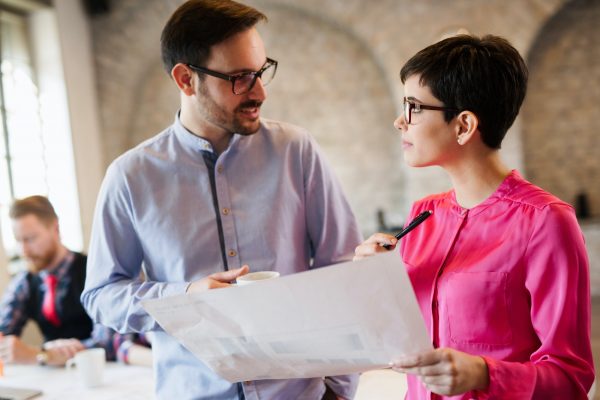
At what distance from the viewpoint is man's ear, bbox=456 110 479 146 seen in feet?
3.49

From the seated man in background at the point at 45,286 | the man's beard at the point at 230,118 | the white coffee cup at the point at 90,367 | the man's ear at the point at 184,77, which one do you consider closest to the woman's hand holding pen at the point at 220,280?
the man's beard at the point at 230,118

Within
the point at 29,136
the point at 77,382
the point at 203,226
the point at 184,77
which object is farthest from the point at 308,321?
the point at 29,136

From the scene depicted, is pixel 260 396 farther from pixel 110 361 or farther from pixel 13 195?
pixel 13 195

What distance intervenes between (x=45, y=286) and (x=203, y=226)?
Result: 1.88m

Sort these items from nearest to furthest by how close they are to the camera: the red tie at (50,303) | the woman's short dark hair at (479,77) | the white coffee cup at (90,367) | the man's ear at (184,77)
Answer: the woman's short dark hair at (479,77) → the man's ear at (184,77) → the white coffee cup at (90,367) → the red tie at (50,303)

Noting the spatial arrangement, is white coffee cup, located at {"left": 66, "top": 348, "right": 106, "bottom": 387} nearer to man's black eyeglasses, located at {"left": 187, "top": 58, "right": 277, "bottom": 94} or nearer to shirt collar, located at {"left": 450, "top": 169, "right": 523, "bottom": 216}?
man's black eyeglasses, located at {"left": 187, "top": 58, "right": 277, "bottom": 94}

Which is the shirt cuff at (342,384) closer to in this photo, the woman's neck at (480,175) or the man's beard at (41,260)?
the woman's neck at (480,175)

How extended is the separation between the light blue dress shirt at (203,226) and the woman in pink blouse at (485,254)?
34cm

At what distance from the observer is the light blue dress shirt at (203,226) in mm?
1394

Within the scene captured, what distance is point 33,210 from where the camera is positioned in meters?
3.06

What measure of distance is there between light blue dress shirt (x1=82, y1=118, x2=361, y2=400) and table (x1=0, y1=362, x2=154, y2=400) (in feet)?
1.97

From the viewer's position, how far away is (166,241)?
141cm

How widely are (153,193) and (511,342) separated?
903 mm

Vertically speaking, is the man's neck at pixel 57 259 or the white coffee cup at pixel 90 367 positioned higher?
the man's neck at pixel 57 259
